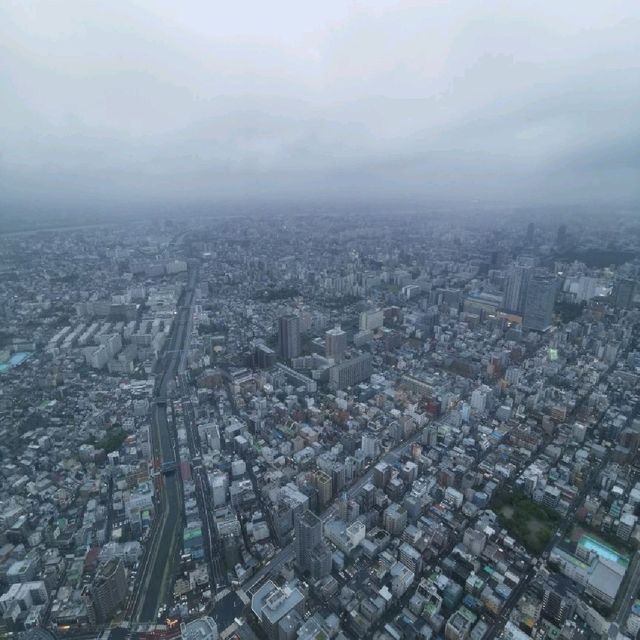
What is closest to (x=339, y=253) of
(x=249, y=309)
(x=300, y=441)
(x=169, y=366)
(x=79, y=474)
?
(x=249, y=309)

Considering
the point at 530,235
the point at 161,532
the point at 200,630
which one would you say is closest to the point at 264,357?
the point at 161,532

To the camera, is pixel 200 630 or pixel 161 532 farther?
pixel 161 532

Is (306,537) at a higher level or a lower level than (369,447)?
higher

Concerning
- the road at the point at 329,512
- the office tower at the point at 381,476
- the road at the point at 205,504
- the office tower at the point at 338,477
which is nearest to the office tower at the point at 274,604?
the road at the point at 329,512

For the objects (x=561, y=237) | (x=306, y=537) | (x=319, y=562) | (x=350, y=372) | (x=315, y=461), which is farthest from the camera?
(x=561, y=237)

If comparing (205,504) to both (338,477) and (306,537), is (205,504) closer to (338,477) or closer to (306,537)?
(306,537)

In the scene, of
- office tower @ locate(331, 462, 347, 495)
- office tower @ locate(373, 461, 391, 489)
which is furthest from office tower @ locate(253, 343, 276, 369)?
office tower @ locate(373, 461, 391, 489)

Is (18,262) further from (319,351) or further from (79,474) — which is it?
(319,351)
